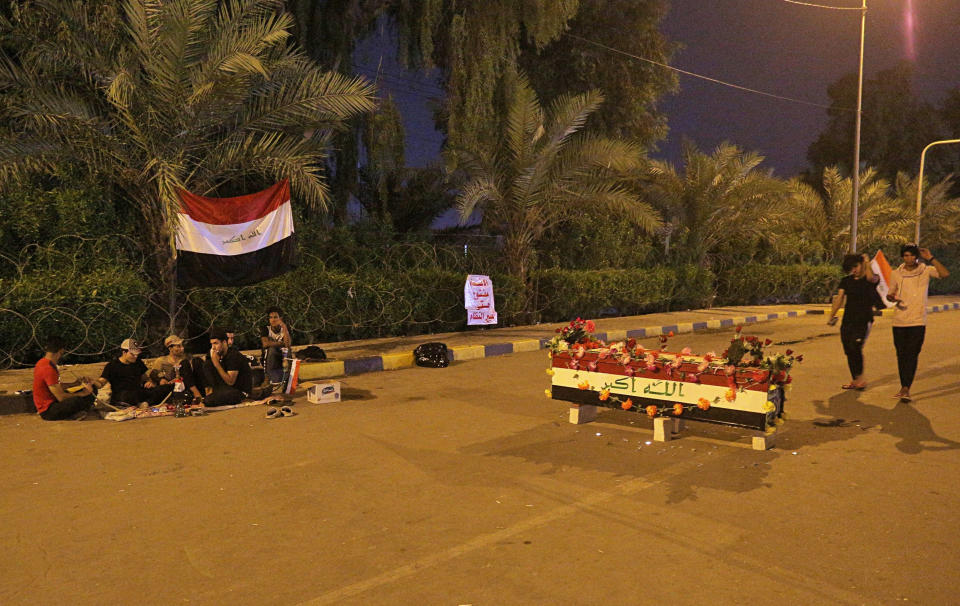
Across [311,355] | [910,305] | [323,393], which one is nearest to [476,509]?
[323,393]

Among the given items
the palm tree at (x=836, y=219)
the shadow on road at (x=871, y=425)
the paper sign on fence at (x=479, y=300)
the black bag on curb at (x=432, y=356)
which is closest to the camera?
the shadow on road at (x=871, y=425)

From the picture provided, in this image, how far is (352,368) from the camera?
11.6 m

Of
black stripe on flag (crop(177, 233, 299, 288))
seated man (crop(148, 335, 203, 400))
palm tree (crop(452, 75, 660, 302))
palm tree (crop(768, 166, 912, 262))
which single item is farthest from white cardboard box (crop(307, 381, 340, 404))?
palm tree (crop(768, 166, 912, 262))

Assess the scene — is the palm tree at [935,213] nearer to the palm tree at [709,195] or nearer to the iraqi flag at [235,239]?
the palm tree at [709,195]

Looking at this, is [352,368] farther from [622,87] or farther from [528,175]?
[622,87]

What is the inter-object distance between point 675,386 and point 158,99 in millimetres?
8201

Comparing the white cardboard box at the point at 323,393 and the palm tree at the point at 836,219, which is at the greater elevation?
the palm tree at the point at 836,219

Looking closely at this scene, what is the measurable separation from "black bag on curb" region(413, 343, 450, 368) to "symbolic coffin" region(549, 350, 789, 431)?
4.48 m

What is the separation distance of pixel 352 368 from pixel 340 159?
7.55 m

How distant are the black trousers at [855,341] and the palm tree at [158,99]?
7.51m

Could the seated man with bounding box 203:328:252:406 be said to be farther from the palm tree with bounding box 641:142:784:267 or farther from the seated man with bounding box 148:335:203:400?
the palm tree with bounding box 641:142:784:267

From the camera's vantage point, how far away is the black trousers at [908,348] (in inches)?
348

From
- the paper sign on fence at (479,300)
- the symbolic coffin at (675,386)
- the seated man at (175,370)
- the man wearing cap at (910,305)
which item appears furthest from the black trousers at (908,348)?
the paper sign on fence at (479,300)

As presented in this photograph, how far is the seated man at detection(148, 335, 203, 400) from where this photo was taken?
8.59 m
